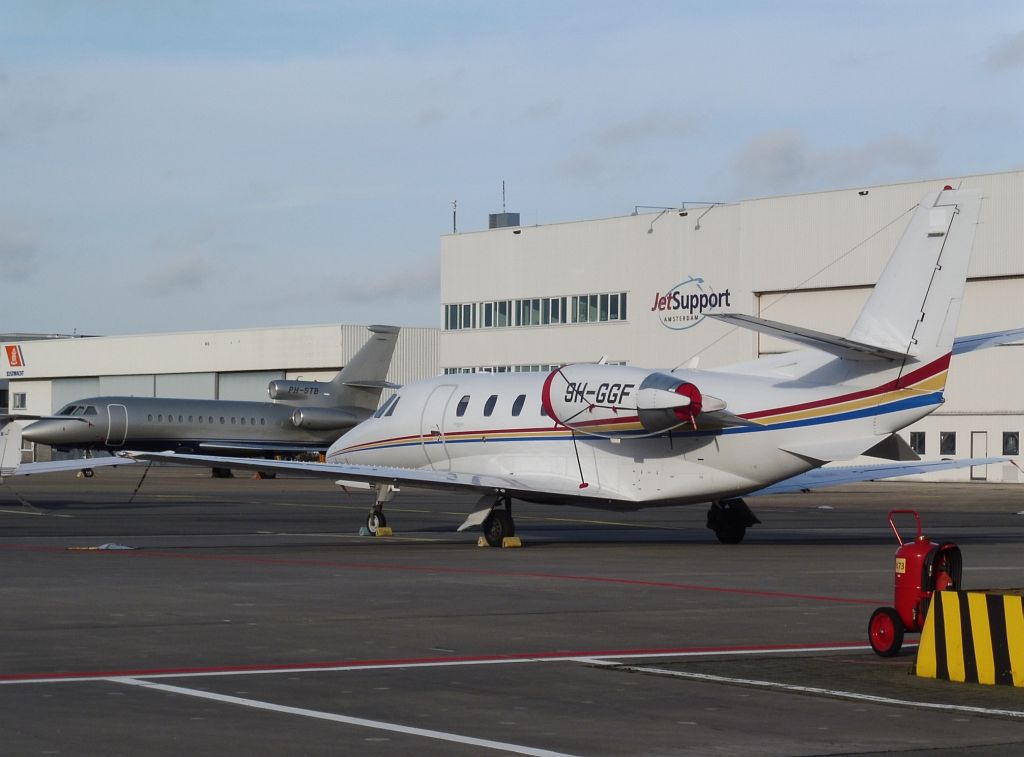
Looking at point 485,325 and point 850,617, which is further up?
point 485,325

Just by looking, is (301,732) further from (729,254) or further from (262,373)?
(262,373)

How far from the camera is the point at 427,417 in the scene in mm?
31109

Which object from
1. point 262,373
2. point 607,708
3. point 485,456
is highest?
point 262,373

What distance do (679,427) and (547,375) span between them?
13.4 feet

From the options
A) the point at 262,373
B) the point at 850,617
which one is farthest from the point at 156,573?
the point at 262,373

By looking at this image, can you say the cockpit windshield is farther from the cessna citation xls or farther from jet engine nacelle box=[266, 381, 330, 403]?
the cessna citation xls

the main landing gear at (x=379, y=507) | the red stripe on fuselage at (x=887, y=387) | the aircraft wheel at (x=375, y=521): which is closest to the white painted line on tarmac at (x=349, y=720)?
the red stripe on fuselage at (x=887, y=387)

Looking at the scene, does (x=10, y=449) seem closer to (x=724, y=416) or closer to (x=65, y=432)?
(x=724, y=416)

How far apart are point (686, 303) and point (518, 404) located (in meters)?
51.9

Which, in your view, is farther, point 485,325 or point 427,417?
point 485,325

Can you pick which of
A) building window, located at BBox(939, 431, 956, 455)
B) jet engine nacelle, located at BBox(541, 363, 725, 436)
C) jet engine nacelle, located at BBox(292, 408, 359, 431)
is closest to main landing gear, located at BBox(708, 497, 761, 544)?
jet engine nacelle, located at BBox(541, 363, 725, 436)

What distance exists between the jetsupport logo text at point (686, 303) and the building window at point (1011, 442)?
16.0m

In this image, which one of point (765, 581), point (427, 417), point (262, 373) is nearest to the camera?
point (765, 581)

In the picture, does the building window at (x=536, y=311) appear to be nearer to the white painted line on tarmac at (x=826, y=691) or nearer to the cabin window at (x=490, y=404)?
the cabin window at (x=490, y=404)
